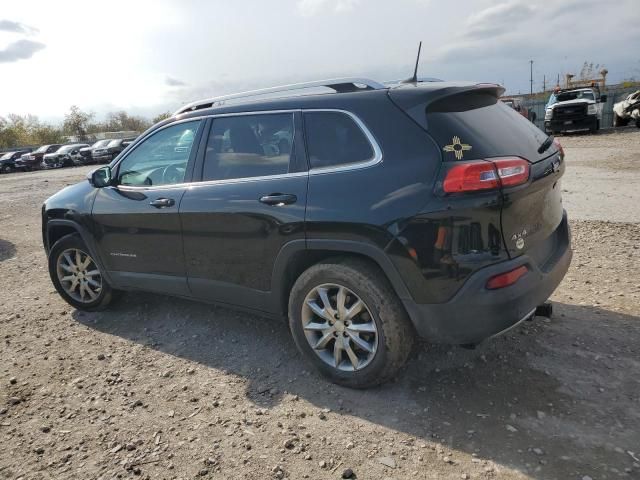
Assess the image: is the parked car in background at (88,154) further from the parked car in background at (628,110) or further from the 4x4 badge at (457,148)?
the 4x4 badge at (457,148)

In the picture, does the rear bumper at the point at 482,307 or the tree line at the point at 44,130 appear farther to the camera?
the tree line at the point at 44,130

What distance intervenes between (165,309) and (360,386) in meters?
2.37

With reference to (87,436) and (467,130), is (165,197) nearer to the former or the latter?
(87,436)

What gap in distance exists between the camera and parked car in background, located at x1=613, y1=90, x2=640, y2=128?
807 inches

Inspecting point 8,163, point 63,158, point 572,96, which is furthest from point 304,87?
point 8,163

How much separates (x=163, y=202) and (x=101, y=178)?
0.89 m

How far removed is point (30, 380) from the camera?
3648 millimetres

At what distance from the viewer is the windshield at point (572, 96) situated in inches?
823

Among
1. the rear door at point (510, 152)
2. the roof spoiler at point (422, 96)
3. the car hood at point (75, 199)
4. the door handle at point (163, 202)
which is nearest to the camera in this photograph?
the rear door at point (510, 152)

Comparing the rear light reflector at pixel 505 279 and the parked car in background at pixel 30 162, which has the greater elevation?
the parked car in background at pixel 30 162

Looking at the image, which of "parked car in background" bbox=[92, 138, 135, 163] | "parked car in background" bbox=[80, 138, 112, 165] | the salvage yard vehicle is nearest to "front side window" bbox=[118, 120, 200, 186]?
the salvage yard vehicle

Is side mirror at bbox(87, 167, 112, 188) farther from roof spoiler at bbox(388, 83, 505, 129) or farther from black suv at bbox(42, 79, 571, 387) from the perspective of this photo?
roof spoiler at bbox(388, 83, 505, 129)

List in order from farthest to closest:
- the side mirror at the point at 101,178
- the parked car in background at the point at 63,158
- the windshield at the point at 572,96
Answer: the parked car in background at the point at 63,158
the windshield at the point at 572,96
the side mirror at the point at 101,178

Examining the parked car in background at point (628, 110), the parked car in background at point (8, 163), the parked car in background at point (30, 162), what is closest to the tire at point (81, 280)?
the parked car in background at point (628, 110)
